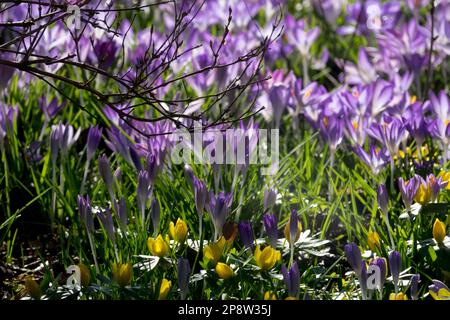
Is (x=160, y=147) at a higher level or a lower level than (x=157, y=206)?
higher

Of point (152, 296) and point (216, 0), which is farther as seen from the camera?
point (216, 0)

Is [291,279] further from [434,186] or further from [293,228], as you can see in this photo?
[434,186]

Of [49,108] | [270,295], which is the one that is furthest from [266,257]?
[49,108]

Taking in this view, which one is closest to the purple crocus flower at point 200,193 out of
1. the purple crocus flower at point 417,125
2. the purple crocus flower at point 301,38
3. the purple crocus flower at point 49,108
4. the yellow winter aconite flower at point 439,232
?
the yellow winter aconite flower at point 439,232

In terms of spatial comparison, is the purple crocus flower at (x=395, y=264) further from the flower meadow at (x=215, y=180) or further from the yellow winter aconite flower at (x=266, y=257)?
the yellow winter aconite flower at (x=266, y=257)

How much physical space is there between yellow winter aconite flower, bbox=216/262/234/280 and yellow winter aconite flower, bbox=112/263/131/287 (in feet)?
0.69

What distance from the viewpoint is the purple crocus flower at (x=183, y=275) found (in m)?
1.97

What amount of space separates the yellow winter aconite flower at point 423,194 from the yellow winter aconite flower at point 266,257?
1.58 ft

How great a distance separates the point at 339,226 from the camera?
273cm

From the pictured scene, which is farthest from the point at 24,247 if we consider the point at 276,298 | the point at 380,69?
the point at 380,69

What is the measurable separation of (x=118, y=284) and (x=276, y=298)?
1.23ft

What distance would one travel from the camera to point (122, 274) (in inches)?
78.3

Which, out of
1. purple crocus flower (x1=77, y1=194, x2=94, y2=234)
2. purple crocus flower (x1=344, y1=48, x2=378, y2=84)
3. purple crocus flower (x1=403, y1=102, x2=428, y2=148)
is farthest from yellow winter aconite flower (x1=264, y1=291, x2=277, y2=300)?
purple crocus flower (x1=344, y1=48, x2=378, y2=84)
